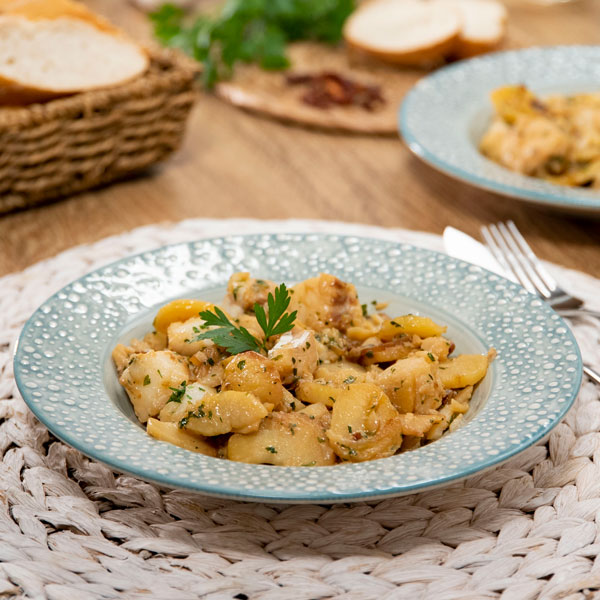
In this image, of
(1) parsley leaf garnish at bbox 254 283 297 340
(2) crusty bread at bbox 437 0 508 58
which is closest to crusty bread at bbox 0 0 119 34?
(2) crusty bread at bbox 437 0 508 58

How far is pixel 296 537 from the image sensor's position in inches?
48.6

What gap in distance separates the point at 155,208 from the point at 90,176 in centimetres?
19

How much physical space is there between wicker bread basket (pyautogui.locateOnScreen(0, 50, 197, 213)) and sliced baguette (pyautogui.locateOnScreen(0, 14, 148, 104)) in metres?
0.05

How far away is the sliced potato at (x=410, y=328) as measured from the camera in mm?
1503

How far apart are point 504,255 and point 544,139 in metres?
0.55

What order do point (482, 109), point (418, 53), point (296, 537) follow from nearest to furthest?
point (296, 537) < point (482, 109) < point (418, 53)

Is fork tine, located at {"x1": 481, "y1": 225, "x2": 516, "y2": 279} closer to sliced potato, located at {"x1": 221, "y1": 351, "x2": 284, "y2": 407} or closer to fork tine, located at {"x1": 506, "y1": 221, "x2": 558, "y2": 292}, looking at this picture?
fork tine, located at {"x1": 506, "y1": 221, "x2": 558, "y2": 292}

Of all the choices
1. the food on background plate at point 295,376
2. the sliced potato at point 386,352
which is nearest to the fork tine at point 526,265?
the food on background plate at point 295,376

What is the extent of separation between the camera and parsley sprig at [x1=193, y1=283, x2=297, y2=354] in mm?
1379

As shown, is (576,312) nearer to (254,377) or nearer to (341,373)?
(341,373)

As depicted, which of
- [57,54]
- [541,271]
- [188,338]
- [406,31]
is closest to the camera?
[188,338]

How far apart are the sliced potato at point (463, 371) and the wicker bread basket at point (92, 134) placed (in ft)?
4.22

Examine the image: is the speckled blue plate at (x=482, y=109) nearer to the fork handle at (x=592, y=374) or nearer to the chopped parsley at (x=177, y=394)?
the fork handle at (x=592, y=374)

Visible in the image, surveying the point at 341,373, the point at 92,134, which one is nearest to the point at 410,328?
the point at 341,373
